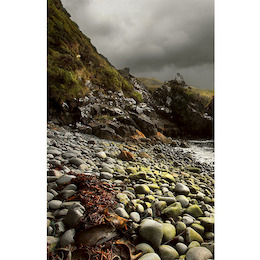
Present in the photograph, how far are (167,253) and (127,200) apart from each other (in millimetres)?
486

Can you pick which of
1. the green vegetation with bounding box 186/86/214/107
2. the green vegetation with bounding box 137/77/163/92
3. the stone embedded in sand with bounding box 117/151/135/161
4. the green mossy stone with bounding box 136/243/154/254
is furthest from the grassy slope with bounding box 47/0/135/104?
the green mossy stone with bounding box 136/243/154/254

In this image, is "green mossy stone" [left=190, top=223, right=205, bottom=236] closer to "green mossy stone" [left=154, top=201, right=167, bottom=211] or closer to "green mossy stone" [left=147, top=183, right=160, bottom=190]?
"green mossy stone" [left=154, top=201, right=167, bottom=211]

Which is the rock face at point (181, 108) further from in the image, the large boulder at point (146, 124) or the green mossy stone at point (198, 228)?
the green mossy stone at point (198, 228)

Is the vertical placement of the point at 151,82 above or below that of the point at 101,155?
above

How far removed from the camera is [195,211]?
4.91 feet

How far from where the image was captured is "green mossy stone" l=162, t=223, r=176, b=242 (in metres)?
1.21

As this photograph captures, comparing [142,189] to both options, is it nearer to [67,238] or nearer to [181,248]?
[181,248]

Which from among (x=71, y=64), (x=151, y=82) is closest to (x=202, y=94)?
(x=151, y=82)

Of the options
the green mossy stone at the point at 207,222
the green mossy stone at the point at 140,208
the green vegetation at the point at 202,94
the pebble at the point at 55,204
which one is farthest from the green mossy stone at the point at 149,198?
the green vegetation at the point at 202,94

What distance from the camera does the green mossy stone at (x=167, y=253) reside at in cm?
112
